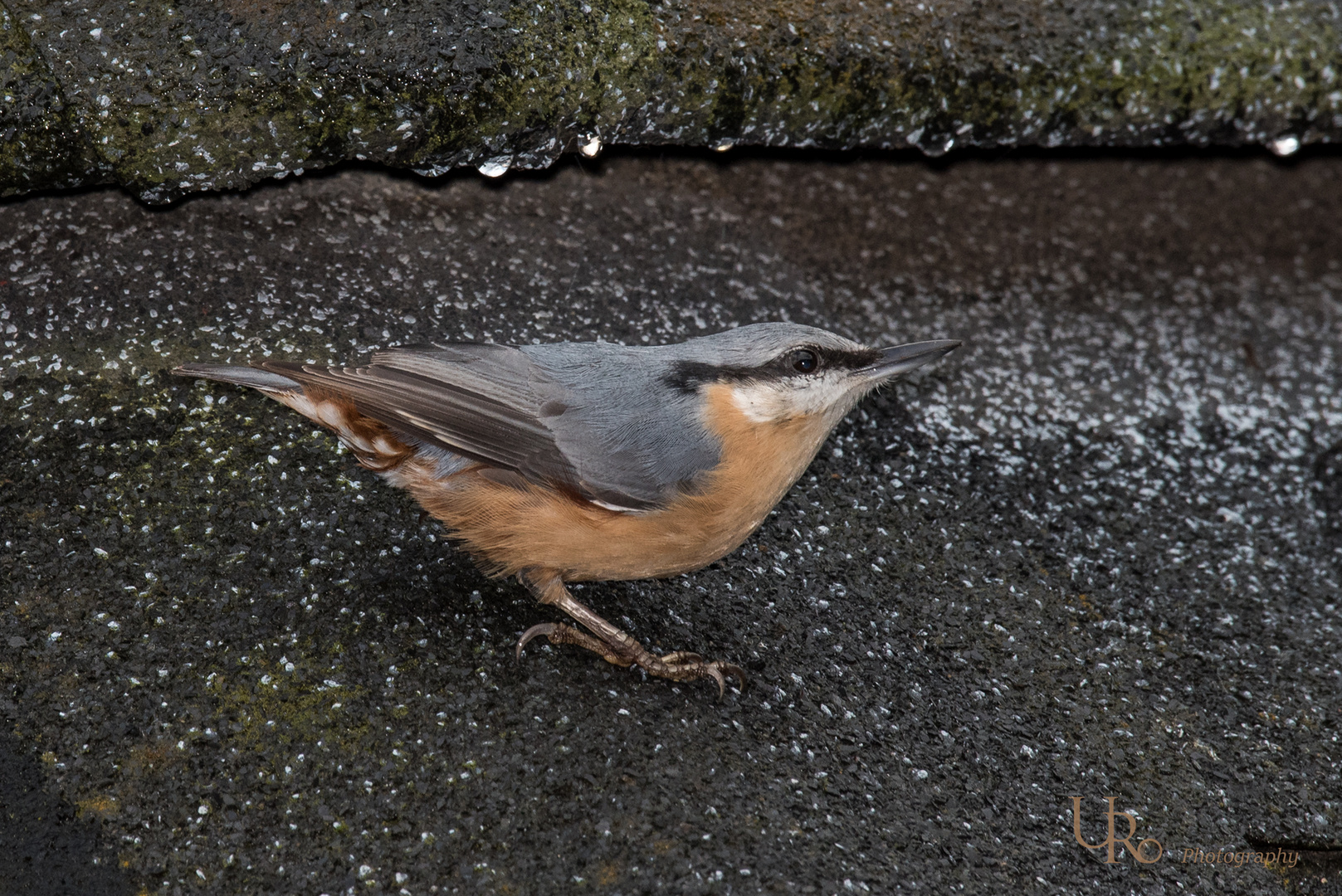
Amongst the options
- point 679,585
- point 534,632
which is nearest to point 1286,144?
point 679,585

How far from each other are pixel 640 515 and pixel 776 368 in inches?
17.5

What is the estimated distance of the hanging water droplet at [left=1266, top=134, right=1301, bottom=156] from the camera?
348 centimetres

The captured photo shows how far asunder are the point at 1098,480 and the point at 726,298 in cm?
123

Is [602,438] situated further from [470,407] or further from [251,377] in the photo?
[251,377]

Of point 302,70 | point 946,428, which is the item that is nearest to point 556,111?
point 302,70

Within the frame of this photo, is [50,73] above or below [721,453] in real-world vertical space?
above

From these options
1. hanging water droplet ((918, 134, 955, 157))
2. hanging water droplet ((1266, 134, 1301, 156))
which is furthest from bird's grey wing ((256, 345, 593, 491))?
hanging water droplet ((1266, 134, 1301, 156))

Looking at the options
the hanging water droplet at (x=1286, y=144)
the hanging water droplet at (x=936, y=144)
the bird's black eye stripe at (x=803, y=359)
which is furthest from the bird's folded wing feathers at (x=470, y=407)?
the hanging water droplet at (x=1286, y=144)

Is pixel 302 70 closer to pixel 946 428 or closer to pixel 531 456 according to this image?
pixel 531 456

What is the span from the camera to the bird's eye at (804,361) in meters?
2.35

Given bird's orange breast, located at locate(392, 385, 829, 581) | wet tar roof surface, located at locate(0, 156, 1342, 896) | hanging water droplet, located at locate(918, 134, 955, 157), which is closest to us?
wet tar roof surface, located at locate(0, 156, 1342, 896)

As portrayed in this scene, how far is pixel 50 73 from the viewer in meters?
2.56

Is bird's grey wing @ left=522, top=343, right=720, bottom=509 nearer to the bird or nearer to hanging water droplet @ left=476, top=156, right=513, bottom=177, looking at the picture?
the bird

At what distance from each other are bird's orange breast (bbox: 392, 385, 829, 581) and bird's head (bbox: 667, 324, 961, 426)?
0.03 m
